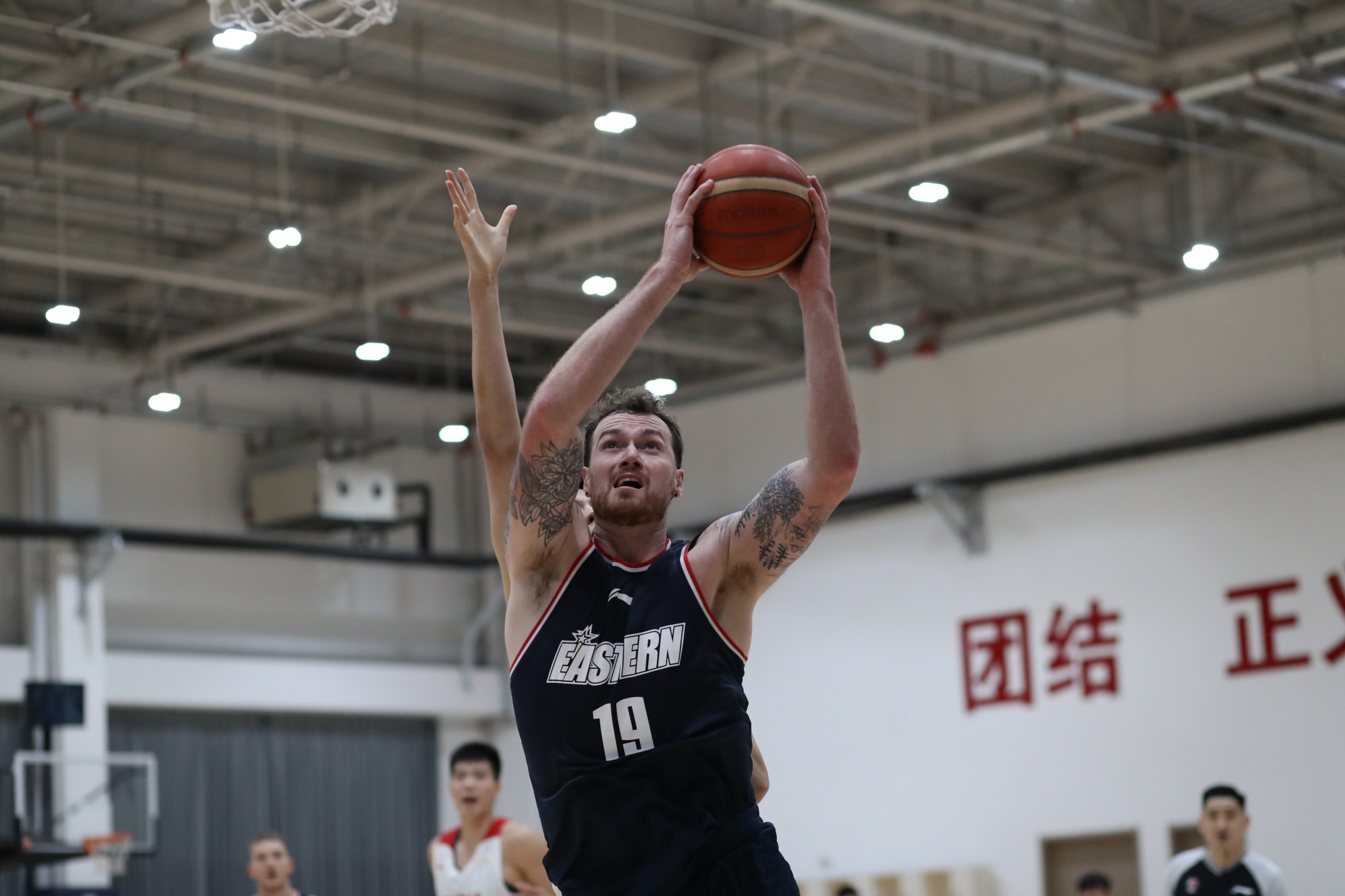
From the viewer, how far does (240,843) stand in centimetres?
1841

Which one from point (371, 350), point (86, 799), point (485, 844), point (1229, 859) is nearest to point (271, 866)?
point (485, 844)

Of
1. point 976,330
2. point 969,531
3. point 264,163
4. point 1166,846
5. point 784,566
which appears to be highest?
point 264,163

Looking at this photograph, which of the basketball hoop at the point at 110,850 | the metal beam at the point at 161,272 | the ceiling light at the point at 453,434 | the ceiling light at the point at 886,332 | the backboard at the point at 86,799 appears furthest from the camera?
the backboard at the point at 86,799

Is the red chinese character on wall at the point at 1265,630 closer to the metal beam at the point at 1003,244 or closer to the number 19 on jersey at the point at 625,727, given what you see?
the metal beam at the point at 1003,244

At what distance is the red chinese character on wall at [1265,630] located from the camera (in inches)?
600

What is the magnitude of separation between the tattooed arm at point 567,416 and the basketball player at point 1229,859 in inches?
322

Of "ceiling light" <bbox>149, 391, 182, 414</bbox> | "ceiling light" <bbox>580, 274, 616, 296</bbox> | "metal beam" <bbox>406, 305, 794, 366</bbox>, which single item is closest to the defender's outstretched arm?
→ "ceiling light" <bbox>580, 274, 616, 296</bbox>

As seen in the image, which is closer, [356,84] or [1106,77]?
[1106,77]

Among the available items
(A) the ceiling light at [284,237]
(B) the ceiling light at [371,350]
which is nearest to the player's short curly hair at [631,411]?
(A) the ceiling light at [284,237]

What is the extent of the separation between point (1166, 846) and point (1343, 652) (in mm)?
2282

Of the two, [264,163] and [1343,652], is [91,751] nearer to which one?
[264,163]

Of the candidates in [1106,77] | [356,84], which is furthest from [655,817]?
[356,84]

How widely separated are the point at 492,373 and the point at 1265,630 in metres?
12.8

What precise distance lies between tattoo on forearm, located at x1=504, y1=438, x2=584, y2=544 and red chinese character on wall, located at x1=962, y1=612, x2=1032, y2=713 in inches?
540
